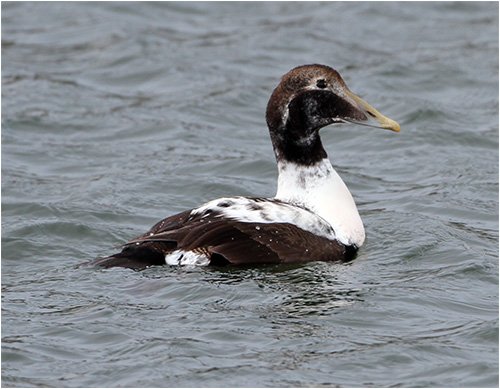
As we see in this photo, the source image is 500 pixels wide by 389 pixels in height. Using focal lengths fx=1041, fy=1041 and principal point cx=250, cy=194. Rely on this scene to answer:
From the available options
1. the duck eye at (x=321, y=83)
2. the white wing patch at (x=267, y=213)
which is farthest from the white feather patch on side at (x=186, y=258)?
the duck eye at (x=321, y=83)

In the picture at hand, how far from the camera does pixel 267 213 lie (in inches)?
309

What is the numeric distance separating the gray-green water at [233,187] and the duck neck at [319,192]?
0.39 m

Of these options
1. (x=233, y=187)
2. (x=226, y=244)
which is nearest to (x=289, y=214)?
A: (x=226, y=244)

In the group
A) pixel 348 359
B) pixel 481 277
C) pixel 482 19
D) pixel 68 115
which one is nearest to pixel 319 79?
pixel 481 277

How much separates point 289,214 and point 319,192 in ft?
1.65

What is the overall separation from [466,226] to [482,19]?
26.7 feet

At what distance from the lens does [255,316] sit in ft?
22.9

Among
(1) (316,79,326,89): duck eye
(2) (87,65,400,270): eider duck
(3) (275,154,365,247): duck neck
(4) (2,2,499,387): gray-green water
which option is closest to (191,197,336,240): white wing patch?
(2) (87,65,400,270): eider duck

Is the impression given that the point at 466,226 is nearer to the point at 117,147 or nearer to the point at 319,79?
the point at 319,79

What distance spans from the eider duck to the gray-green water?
141 millimetres

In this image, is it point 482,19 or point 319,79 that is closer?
point 319,79

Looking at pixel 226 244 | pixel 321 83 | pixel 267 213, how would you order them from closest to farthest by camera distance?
pixel 226 244 < pixel 267 213 < pixel 321 83

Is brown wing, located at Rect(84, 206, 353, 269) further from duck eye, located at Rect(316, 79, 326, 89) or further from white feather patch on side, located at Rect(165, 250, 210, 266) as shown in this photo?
duck eye, located at Rect(316, 79, 326, 89)

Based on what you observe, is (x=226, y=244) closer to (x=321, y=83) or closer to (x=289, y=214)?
(x=289, y=214)
